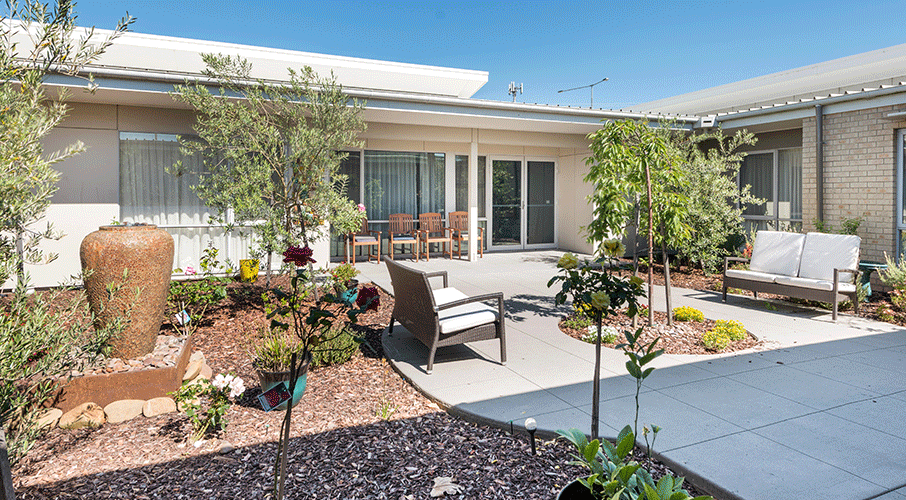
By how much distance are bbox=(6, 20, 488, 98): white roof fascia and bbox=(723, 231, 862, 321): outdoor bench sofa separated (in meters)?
8.10

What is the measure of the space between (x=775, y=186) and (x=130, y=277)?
36.5ft

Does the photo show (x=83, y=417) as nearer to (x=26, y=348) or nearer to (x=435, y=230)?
(x=26, y=348)

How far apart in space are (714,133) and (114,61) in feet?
42.2

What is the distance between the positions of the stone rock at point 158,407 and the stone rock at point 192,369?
1.38 ft

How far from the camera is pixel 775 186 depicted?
10.7 meters

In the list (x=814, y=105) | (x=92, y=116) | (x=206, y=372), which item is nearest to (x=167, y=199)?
(x=92, y=116)

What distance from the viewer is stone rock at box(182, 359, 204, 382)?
4309 millimetres

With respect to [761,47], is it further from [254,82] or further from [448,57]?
[254,82]

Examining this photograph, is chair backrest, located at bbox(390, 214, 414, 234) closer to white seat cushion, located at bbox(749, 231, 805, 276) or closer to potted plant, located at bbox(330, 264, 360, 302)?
potted plant, located at bbox(330, 264, 360, 302)

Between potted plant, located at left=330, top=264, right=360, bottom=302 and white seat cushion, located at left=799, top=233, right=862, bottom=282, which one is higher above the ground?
white seat cushion, located at left=799, top=233, right=862, bottom=282

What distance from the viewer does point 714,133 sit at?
10.9 m

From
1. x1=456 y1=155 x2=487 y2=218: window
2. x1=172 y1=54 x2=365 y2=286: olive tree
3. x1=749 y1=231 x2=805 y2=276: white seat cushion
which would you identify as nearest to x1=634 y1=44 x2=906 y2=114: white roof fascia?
x1=749 y1=231 x2=805 y2=276: white seat cushion

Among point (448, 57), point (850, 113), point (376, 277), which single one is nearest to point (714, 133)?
point (850, 113)

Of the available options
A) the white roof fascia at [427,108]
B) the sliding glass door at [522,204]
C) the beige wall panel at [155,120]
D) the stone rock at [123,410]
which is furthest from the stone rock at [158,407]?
the sliding glass door at [522,204]
